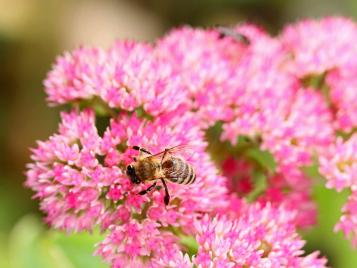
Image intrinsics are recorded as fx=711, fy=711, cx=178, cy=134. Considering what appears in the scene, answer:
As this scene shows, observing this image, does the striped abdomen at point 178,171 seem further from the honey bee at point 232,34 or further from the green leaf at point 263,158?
the honey bee at point 232,34

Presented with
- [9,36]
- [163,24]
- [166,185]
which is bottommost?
[166,185]

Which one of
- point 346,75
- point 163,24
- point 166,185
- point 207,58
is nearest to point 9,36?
point 163,24

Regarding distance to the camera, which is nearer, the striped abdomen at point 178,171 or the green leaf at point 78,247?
the striped abdomen at point 178,171

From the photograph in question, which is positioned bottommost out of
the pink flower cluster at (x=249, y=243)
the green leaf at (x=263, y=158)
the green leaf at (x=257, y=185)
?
the pink flower cluster at (x=249, y=243)

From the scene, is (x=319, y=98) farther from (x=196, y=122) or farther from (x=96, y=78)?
(x=96, y=78)

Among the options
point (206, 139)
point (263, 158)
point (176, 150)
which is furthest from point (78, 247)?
point (176, 150)

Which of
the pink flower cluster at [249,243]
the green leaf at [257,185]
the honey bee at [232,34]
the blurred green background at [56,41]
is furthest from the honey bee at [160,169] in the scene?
the blurred green background at [56,41]

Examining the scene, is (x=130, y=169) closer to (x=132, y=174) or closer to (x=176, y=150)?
(x=132, y=174)
